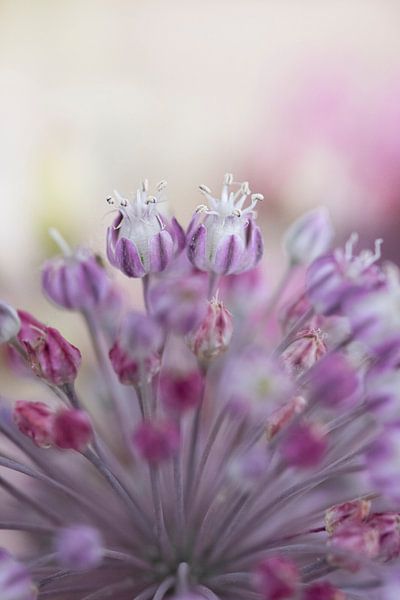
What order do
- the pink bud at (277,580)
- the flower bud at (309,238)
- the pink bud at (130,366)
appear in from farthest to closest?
the flower bud at (309,238) < the pink bud at (130,366) < the pink bud at (277,580)

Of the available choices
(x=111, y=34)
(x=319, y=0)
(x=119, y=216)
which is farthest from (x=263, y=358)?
(x=319, y=0)

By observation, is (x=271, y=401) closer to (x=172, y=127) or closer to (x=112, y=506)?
(x=112, y=506)

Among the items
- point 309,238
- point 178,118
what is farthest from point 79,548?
point 178,118

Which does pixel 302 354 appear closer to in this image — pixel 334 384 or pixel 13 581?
pixel 334 384

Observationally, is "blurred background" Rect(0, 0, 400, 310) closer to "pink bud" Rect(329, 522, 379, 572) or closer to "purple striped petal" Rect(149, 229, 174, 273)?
"purple striped petal" Rect(149, 229, 174, 273)

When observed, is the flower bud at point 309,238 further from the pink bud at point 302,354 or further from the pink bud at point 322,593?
the pink bud at point 322,593

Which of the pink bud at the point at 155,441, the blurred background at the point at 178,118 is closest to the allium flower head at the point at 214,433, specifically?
the pink bud at the point at 155,441

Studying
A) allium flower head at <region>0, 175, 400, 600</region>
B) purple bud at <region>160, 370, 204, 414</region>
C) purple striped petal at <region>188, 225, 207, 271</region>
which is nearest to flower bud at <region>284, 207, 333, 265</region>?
allium flower head at <region>0, 175, 400, 600</region>
